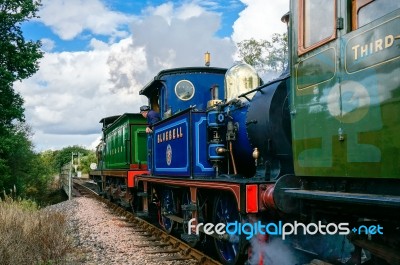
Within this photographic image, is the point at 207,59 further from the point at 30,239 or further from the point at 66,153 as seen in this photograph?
the point at 66,153

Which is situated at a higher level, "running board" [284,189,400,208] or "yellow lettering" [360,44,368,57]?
"yellow lettering" [360,44,368,57]

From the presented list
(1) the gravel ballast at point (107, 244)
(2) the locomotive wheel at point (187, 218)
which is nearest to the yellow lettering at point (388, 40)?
(2) the locomotive wheel at point (187, 218)

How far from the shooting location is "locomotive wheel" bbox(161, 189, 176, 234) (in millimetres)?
8720

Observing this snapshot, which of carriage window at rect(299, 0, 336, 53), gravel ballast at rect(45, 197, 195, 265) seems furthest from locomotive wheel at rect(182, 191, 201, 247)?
carriage window at rect(299, 0, 336, 53)

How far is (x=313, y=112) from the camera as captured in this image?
3975mm

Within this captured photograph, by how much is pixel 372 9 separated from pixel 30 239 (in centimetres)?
588

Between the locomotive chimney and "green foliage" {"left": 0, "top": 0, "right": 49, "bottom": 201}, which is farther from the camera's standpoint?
"green foliage" {"left": 0, "top": 0, "right": 49, "bottom": 201}

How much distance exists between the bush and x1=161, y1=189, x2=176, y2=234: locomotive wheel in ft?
6.73

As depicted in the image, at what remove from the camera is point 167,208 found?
9.06 metres

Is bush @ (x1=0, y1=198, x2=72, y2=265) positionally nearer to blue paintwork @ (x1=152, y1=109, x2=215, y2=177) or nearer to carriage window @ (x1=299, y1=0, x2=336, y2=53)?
blue paintwork @ (x1=152, y1=109, x2=215, y2=177)

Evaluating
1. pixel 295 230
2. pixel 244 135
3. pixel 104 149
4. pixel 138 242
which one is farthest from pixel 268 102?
pixel 104 149

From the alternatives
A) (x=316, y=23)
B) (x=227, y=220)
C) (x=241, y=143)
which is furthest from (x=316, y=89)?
(x=227, y=220)

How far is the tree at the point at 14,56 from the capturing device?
21.4 metres

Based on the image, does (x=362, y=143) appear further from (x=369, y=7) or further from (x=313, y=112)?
(x=369, y=7)
